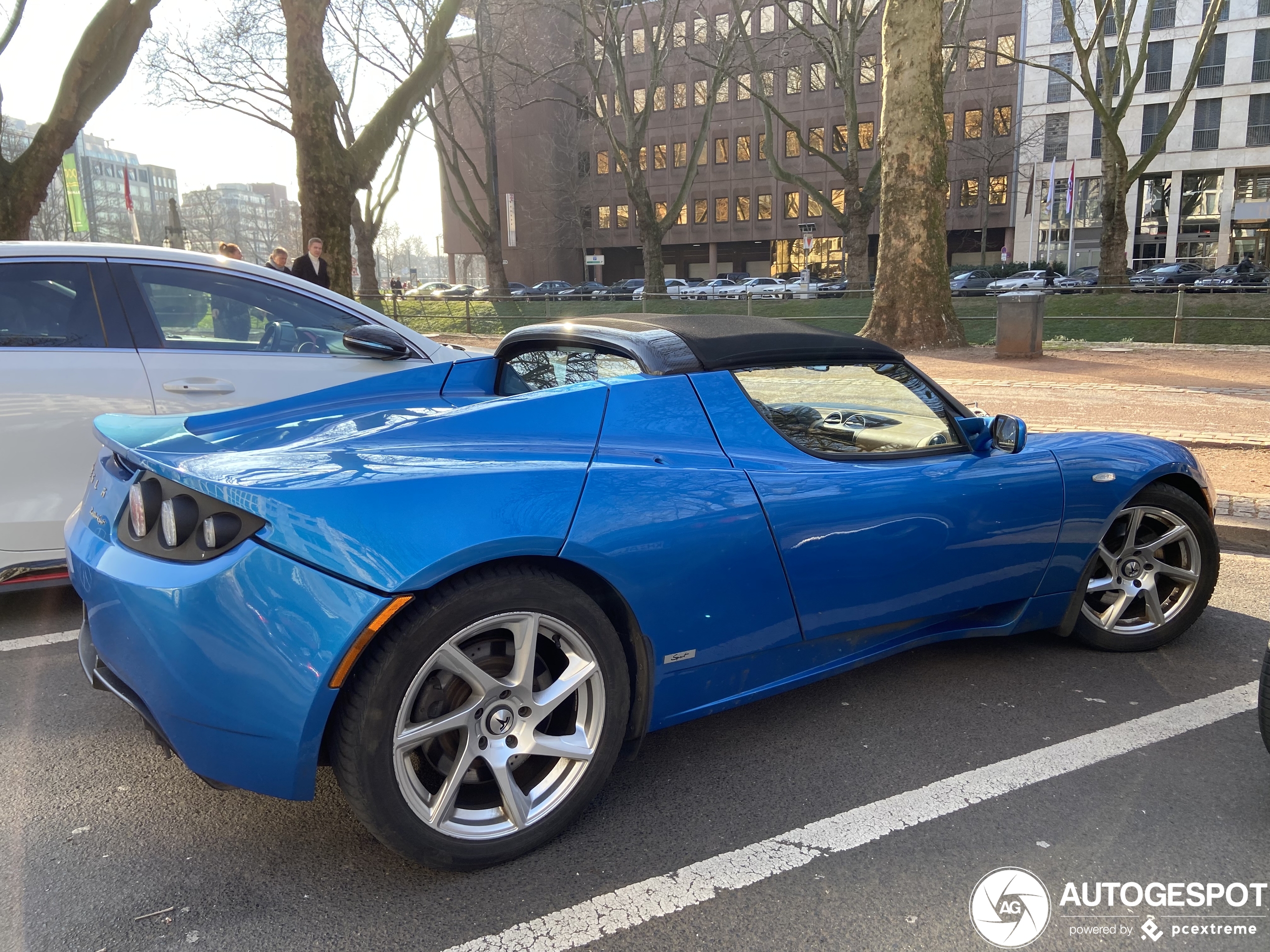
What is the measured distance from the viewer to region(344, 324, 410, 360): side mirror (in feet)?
15.5

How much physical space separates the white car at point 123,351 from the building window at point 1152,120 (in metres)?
57.6

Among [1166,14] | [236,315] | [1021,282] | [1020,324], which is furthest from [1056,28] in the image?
[236,315]

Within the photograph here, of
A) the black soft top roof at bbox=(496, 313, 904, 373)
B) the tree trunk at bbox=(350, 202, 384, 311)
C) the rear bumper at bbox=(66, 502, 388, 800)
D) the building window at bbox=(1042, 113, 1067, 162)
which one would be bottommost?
the rear bumper at bbox=(66, 502, 388, 800)

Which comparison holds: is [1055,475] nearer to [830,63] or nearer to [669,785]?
[669,785]

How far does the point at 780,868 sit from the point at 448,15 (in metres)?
13.4

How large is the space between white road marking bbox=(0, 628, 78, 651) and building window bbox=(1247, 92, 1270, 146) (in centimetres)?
6034

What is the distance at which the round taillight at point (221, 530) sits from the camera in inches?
84.0

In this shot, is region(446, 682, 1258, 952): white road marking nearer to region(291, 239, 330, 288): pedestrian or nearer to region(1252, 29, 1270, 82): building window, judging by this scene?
region(291, 239, 330, 288): pedestrian

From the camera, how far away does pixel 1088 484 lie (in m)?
3.50

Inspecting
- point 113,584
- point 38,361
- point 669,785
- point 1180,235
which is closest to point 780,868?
point 669,785

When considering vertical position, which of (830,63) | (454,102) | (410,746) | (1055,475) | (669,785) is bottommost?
(669,785)

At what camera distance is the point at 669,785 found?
2.80m

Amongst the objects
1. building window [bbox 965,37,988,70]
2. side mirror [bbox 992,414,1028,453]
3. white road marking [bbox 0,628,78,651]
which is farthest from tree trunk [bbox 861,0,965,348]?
building window [bbox 965,37,988,70]

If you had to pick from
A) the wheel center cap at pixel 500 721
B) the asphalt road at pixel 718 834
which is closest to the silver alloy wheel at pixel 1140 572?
the asphalt road at pixel 718 834
